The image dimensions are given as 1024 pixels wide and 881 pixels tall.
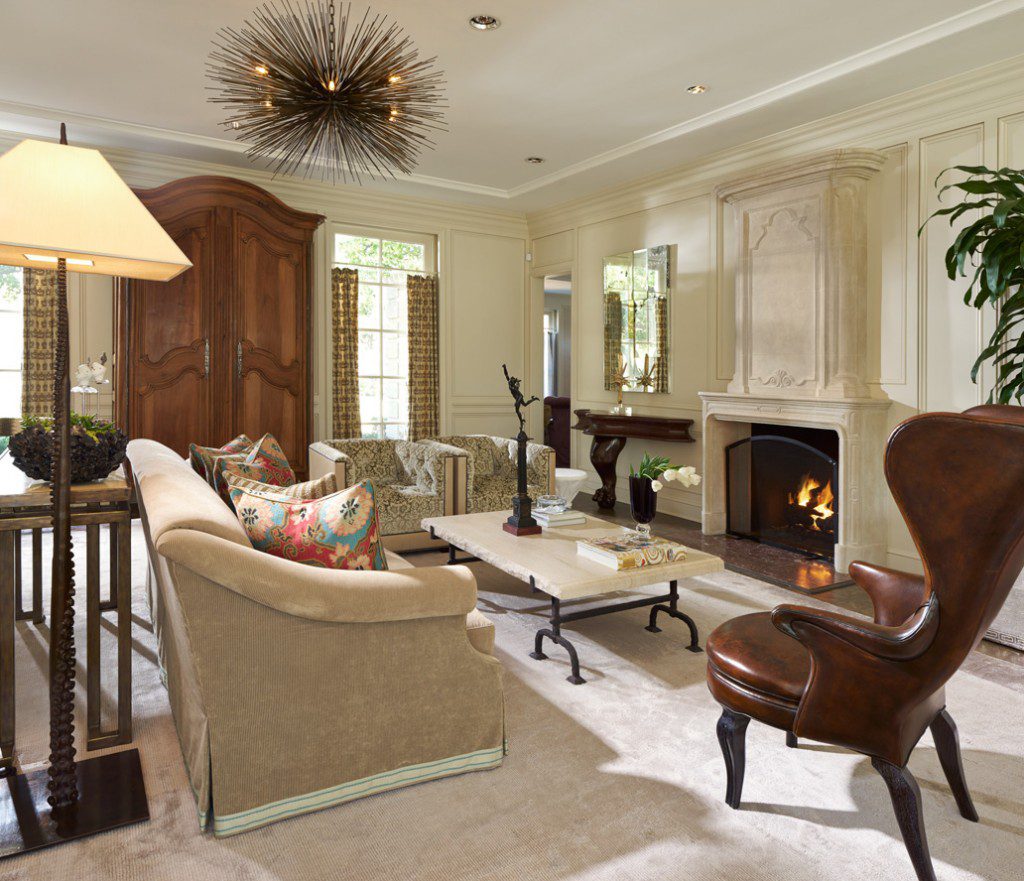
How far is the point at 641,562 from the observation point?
2934 millimetres

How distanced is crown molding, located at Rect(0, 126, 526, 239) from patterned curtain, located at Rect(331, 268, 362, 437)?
60 cm

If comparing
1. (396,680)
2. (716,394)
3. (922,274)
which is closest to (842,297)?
(922,274)

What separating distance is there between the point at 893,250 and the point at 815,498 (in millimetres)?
1644

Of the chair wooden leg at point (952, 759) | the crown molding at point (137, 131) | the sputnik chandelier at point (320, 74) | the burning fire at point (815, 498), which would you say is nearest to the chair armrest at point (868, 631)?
the chair wooden leg at point (952, 759)

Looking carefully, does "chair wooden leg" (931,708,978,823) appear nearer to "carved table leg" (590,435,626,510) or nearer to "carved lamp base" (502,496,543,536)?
"carved lamp base" (502,496,543,536)

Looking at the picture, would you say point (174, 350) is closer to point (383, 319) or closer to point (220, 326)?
point (220, 326)

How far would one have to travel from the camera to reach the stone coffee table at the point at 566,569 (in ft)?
9.12

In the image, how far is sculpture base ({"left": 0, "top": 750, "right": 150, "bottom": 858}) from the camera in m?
1.78

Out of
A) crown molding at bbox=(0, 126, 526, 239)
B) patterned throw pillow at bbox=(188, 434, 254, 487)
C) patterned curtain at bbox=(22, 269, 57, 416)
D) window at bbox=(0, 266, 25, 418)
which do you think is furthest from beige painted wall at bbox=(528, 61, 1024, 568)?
window at bbox=(0, 266, 25, 418)

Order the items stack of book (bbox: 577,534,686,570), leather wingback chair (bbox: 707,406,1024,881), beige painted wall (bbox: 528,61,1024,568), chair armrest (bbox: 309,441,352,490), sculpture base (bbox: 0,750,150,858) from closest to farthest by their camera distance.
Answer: leather wingback chair (bbox: 707,406,1024,881) → sculpture base (bbox: 0,750,150,858) → stack of book (bbox: 577,534,686,570) → beige painted wall (bbox: 528,61,1024,568) → chair armrest (bbox: 309,441,352,490)

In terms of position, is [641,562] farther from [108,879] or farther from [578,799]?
[108,879]

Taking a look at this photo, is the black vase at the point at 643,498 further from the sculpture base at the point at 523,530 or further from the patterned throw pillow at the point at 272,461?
the patterned throw pillow at the point at 272,461

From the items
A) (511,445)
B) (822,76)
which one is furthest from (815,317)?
(511,445)

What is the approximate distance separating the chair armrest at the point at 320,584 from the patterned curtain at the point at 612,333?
483 centimetres
